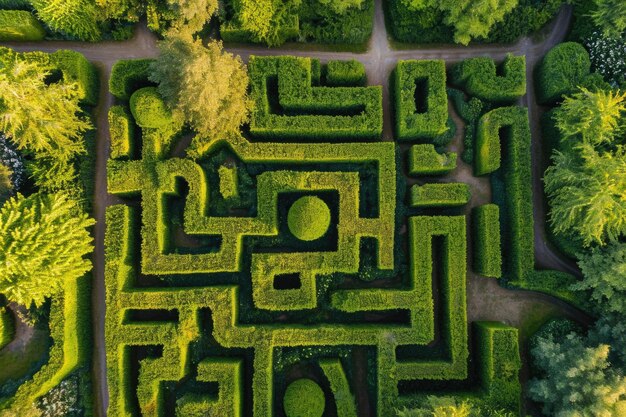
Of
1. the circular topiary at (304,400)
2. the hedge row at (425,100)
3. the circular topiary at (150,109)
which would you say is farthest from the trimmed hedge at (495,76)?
the circular topiary at (304,400)

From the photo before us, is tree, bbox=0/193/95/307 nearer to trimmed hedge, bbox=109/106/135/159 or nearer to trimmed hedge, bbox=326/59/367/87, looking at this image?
trimmed hedge, bbox=109/106/135/159

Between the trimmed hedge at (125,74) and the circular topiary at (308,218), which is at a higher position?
the trimmed hedge at (125,74)

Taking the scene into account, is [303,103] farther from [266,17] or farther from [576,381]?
[576,381]

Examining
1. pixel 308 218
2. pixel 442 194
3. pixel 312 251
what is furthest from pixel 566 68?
pixel 312 251

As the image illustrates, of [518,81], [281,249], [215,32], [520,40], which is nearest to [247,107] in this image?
[215,32]

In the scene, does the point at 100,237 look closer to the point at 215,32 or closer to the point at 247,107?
the point at 247,107

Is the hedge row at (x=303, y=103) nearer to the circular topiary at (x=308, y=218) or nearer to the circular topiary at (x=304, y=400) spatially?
the circular topiary at (x=308, y=218)
